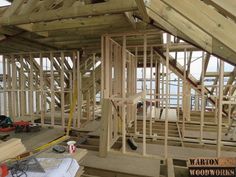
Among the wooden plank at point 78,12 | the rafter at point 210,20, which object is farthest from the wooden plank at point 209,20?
the wooden plank at point 78,12

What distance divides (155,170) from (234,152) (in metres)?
1.72

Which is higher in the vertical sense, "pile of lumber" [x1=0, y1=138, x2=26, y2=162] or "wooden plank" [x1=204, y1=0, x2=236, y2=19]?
"wooden plank" [x1=204, y1=0, x2=236, y2=19]

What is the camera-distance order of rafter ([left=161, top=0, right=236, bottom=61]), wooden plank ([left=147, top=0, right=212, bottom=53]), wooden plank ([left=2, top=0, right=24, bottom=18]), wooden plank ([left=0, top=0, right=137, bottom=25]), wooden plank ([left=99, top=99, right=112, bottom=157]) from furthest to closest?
wooden plank ([left=99, top=99, right=112, bottom=157]), wooden plank ([left=2, top=0, right=24, bottom=18]), wooden plank ([left=0, top=0, right=137, bottom=25]), wooden plank ([left=147, top=0, right=212, bottom=53]), rafter ([left=161, top=0, right=236, bottom=61])

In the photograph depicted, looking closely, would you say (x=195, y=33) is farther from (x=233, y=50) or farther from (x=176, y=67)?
(x=176, y=67)

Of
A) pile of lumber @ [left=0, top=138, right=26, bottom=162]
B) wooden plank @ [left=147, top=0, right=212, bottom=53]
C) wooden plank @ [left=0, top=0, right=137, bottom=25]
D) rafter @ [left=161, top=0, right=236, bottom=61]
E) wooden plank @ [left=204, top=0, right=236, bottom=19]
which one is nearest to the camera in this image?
A: wooden plank @ [left=204, top=0, right=236, bottom=19]

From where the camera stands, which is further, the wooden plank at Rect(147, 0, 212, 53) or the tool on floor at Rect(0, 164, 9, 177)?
the wooden plank at Rect(147, 0, 212, 53)

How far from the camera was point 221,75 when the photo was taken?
3.03 m

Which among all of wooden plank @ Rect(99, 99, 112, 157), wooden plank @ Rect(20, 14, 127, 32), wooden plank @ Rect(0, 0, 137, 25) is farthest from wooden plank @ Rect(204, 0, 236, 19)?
wooden plank @ Rect(99, 99, 112, 157)

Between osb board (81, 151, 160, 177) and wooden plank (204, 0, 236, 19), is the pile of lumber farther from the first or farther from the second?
wooden plank (204, 0, 236, 19)

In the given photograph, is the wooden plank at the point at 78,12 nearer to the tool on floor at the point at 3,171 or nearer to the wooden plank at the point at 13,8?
the wooden plank at the point at 13,8

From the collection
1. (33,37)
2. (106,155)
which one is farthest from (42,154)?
(33,37)

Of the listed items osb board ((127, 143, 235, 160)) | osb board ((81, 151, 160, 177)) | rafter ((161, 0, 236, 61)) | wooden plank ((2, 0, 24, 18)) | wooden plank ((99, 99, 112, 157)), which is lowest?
osb board ((81, 151, 160, 177))

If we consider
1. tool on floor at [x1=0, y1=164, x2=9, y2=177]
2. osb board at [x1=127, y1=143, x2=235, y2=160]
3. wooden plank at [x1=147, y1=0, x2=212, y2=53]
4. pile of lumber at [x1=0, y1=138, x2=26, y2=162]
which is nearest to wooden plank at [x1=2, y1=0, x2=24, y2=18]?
pile of lumber at [x1=0, y1=138, x2=26, y2=162]

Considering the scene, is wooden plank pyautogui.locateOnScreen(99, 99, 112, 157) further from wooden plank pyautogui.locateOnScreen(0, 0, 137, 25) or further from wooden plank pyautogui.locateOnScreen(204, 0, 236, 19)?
wooden plank pyautogui.locateOnScreen(204, 0, 236, 19)
